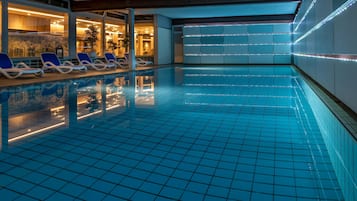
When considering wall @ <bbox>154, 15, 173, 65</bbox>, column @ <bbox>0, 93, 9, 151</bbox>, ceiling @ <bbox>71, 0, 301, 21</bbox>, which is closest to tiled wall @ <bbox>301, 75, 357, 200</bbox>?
column @ <bbox>0, 93, 9, 151</bbox>

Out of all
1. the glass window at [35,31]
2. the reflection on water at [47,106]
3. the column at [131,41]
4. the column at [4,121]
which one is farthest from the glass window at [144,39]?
the column at [4,121]

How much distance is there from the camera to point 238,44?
22016 millimetres

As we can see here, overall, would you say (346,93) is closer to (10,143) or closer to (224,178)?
(224,178)

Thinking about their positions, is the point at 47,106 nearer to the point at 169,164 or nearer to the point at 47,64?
the point at 169,164

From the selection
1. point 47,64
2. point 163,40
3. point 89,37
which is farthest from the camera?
point 163,40

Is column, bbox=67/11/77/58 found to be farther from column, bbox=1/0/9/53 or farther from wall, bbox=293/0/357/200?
wall, bbox=293/0/357/200

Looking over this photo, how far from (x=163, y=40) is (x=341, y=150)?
19585mm

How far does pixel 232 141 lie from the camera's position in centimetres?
356

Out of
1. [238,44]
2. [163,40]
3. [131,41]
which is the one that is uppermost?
[163,40]

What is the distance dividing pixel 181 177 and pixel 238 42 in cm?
2035

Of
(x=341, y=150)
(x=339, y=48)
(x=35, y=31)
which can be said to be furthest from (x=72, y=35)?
(x=341, y=150)

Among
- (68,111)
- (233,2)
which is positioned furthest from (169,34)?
(68,111)

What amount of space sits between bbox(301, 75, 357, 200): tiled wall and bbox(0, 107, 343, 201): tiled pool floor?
7cm

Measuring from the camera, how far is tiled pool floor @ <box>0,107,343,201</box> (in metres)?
2.25
